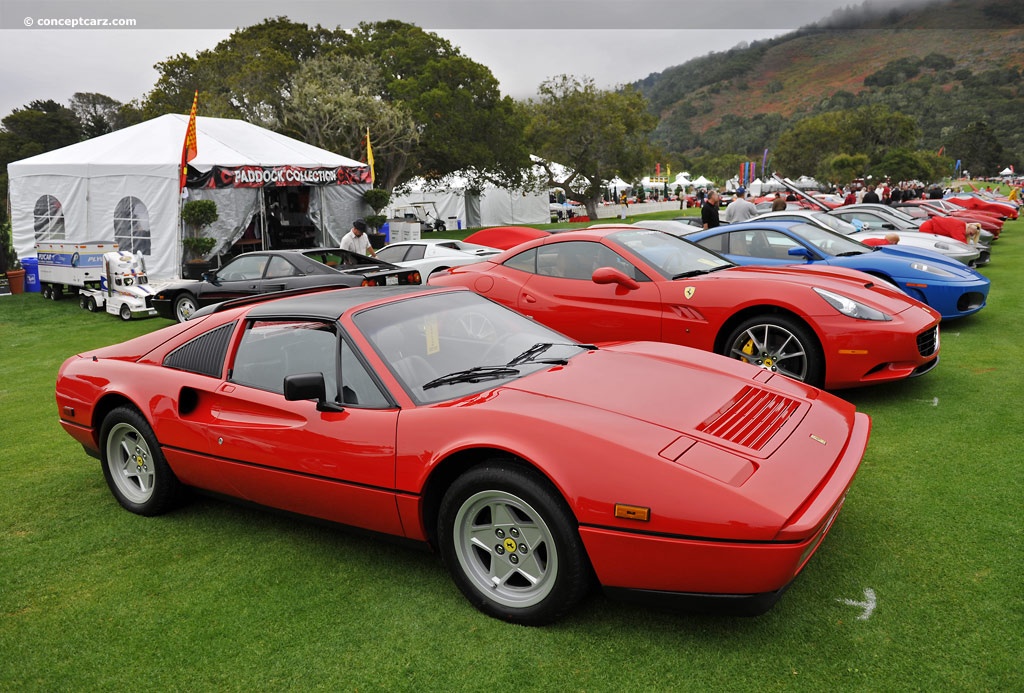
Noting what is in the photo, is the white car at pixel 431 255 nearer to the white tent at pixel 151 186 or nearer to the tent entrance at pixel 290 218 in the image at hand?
the white tent at pixel 151 186

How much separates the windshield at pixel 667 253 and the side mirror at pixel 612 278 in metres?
0.52

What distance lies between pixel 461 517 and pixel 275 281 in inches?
315

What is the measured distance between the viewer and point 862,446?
10.3 ft

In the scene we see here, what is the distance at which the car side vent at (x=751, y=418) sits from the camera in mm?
2836

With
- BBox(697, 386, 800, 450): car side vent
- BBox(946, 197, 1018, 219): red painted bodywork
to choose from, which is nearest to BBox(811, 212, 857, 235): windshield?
BBox(697, 386, 800, 450): car side vent

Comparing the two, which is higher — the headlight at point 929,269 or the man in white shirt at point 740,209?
the man in white shirt at point 740,209

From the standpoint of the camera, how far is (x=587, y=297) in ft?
20.7

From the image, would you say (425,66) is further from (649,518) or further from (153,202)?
(649,518)

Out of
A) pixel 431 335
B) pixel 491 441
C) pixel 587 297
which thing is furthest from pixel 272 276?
pixel 491 441

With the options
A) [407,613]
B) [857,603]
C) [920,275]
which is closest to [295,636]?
[407,613]

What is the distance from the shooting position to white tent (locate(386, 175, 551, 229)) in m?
35.4

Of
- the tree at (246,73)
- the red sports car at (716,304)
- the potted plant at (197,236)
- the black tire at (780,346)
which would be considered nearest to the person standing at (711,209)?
the red sports car at (716,304)

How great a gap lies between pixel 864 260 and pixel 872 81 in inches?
6033

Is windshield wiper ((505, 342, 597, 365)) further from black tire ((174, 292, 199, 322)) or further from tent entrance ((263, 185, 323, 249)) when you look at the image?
tent entrance ((263, 185, 323, 249))
